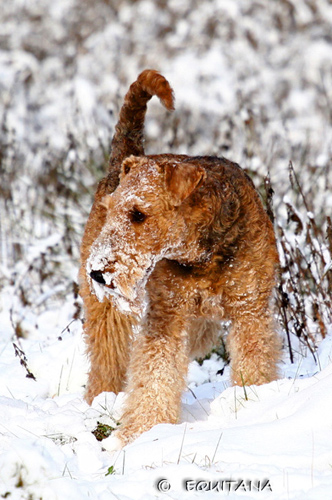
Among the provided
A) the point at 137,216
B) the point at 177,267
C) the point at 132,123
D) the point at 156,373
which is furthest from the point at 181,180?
the point at 132,123

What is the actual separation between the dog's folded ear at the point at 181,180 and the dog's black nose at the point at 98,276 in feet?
1.46

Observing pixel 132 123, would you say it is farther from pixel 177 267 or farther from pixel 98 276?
pixel 98 276

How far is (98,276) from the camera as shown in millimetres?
2727

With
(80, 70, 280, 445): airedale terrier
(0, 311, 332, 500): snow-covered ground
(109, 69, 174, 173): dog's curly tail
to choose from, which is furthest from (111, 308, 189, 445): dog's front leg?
(109, 69, 174, 173): dog's curly tail

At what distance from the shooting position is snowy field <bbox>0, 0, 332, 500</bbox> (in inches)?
86.0

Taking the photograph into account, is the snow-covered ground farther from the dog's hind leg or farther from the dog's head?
the dog's head

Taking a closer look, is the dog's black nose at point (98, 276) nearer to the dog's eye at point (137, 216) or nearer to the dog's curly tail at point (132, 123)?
the dog's eye at point (137, 216)

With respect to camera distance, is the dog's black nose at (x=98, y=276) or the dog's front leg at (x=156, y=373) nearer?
the dog's black nose at (x=98, y=276)

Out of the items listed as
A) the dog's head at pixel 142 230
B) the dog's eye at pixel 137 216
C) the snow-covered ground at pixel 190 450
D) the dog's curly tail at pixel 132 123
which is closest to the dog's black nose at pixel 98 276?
the dog's head at pixel 142 230

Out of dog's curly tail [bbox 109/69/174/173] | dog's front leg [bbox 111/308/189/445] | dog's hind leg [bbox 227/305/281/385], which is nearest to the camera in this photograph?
dog's front leg [bbox 111/308/189/445]

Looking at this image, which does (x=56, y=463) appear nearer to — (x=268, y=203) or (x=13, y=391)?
(x=13, y=391)

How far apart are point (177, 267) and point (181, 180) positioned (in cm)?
42

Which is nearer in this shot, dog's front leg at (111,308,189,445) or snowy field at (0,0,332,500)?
snowy field at (0,0,332,500)

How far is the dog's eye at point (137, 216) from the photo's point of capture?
112 inches
